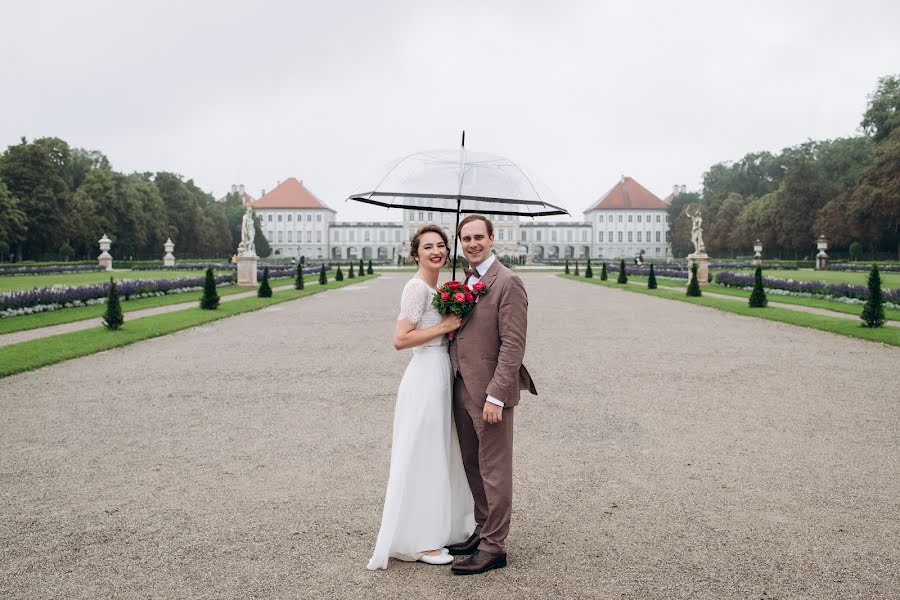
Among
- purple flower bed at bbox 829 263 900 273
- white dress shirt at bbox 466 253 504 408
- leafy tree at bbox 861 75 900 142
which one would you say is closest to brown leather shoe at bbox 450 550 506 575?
white dress shirt at bbox 466 253 504 408

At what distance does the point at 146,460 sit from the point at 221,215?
70.6 m

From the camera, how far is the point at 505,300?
9.82 ft

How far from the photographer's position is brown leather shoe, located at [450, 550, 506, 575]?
304 cm

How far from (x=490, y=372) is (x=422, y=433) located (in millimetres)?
399

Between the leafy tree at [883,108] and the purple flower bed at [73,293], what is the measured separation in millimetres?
42868

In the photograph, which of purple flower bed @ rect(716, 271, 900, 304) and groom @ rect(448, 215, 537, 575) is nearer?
groom @ rect(448, 215, 537, 575)

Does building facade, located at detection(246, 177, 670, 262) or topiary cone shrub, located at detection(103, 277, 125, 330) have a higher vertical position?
building facade, located at detection(246, 177, 670, 262)

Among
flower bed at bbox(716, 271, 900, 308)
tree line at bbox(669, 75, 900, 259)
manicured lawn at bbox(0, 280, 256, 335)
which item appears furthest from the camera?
tree line at bbox(669, 75, 900, 259)

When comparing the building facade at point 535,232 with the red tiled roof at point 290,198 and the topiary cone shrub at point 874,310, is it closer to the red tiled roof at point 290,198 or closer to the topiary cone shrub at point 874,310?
the red tiled roof at point 290,198

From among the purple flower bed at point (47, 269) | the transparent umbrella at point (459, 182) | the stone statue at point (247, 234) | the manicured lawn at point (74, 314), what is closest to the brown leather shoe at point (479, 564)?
the transparent umbrella at point (459, 182)

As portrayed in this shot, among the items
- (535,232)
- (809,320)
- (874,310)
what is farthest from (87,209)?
(535,232)

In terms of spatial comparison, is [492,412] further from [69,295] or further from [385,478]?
[69,295]

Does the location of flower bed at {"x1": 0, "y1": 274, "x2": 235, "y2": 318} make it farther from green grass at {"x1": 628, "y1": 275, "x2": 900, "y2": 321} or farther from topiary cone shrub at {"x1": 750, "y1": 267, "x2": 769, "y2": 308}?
green grass at {"x1": 628, "y1": 275, "x2": 900, "y2": 321}

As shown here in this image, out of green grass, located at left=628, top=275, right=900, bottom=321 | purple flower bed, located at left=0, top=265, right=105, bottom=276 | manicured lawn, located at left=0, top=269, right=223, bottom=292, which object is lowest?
green grass, located at left=628, top=275, right=900, bottom=321
